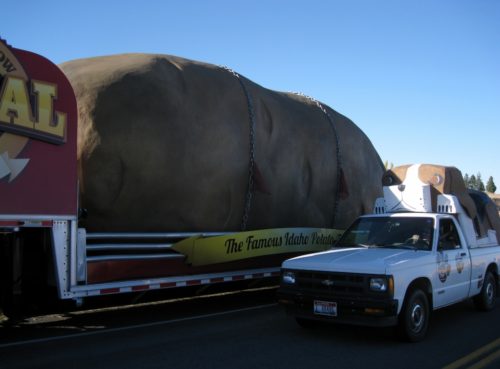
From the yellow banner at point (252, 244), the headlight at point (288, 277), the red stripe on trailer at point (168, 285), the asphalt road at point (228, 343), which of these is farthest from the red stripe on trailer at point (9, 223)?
the headlight at point (288, 277)

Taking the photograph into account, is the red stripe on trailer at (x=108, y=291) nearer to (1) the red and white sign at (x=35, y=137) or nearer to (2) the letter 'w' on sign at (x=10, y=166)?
(1) the red and white sign at (x=35, y=137)

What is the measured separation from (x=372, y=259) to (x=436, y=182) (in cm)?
338

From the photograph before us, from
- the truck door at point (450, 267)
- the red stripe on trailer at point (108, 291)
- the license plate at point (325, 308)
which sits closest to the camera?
the license plate at point (325, 308)

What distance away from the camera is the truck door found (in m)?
7.64

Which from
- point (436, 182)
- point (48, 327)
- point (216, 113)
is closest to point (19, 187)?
point (48, 327)

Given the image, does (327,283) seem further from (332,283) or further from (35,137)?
(35,137)

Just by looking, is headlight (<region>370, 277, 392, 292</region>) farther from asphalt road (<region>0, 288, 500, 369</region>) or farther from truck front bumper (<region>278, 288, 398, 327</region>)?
asphalt road (<region>0, 288, 500, 369</region>)

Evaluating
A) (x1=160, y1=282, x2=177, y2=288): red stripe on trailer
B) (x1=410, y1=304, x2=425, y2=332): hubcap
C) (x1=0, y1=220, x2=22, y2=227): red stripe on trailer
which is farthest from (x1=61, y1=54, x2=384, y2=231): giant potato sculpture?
(x1=410, y1=304, x2=425, y2=332): hubcap

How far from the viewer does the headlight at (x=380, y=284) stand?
21.6 ft

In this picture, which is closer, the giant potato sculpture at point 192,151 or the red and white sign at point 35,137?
the red and white sign at point 35,137

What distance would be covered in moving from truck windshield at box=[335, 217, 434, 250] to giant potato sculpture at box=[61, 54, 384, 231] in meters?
2.33

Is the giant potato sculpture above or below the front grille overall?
above

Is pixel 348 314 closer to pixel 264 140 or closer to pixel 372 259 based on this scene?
pixel 372 259

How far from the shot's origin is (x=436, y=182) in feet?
31.8
